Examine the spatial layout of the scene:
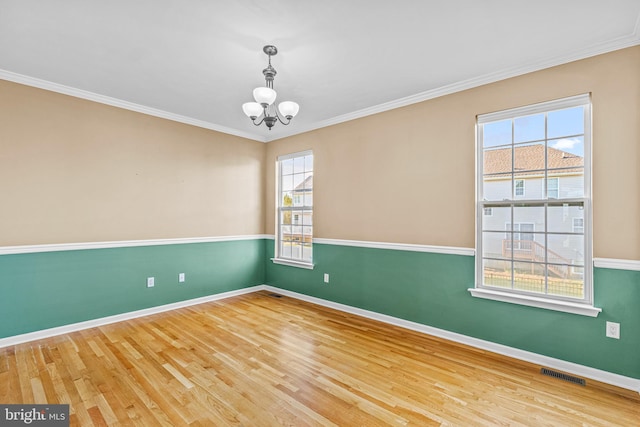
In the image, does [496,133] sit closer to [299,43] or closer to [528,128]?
[528,128]

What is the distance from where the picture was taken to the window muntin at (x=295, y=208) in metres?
4.82

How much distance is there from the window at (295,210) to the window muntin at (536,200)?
2500mm

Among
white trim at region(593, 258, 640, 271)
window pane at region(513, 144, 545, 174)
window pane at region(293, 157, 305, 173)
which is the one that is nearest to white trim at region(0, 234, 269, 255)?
window pane at region(293, 157, 305, 173)

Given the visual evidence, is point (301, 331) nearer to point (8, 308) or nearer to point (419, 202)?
point (419, 202)

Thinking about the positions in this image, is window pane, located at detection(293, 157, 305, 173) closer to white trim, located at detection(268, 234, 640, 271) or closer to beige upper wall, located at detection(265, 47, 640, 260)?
beige upper wall, located at detection(265, 47, 640, 260)

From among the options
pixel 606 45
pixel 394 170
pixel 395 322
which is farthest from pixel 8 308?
pixel 606 45

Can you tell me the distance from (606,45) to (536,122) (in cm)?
69

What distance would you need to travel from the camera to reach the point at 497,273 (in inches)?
118

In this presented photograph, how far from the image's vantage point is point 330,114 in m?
4.17

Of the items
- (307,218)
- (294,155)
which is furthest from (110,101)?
(307,218)

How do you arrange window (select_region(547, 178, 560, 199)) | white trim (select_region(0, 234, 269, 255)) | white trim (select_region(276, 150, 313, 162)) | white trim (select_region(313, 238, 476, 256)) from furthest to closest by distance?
white trim (select_region(276, 150, 313, 162))
white trim (select_region(313, 238, 476, 256))
white trim (select_region(0, 234, 269, 255))
window (select_region(547, 178, 560, 199))

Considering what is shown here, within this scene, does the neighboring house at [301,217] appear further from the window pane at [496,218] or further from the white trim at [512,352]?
the window pane at [496,218]

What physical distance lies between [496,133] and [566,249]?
1251 millimetres

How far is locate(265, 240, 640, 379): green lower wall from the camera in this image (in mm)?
2389
